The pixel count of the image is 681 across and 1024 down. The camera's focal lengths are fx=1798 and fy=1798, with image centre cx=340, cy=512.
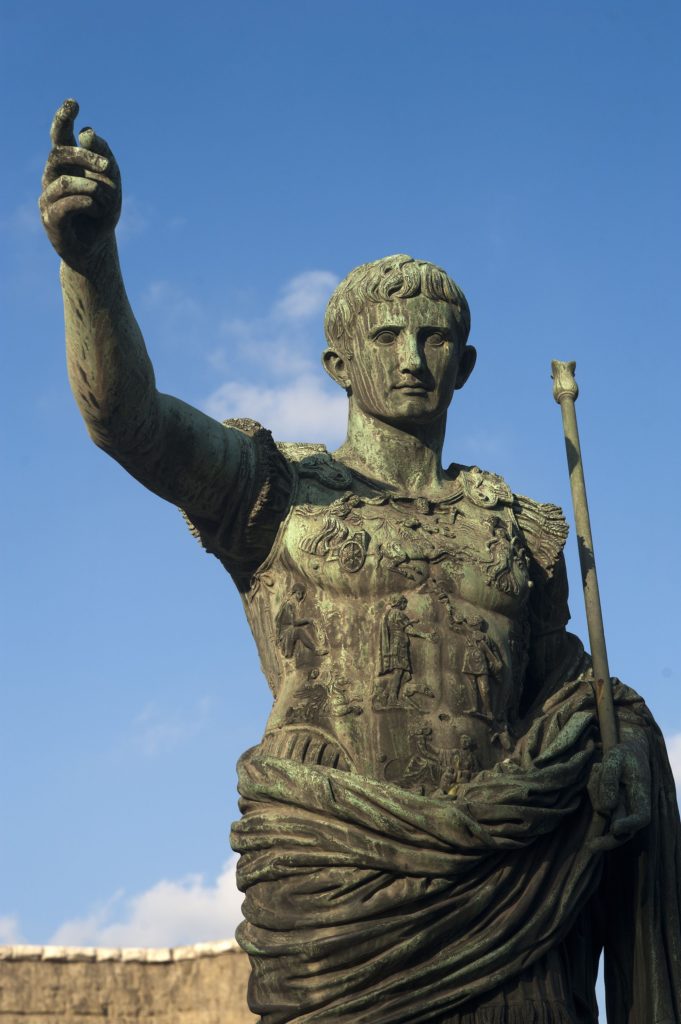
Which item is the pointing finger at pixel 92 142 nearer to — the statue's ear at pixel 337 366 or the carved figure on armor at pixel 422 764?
the statue's ear at pixel 337 366

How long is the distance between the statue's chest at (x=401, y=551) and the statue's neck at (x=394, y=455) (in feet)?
0.81

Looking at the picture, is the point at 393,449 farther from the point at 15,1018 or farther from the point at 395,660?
the point at 15,1018

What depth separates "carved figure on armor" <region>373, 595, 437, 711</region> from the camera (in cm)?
751

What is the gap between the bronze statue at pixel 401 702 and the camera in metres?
7.07

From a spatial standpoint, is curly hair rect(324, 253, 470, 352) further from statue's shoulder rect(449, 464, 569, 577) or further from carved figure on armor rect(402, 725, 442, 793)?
carved figure on armor rect(402, 725, 442, 793)

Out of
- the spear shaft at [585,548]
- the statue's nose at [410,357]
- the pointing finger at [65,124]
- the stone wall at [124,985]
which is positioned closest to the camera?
the pointing finger at [65,124]

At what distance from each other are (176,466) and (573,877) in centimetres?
241

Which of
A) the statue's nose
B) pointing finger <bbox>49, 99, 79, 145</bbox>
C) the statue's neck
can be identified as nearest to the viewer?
pointing finger <bbox>49, 99, 79, 145</bbox>

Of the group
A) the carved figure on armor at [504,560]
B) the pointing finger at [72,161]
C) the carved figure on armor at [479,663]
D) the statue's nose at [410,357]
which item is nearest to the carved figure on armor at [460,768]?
the carved figure on armor at [479,663]

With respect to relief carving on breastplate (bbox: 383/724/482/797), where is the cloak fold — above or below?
below

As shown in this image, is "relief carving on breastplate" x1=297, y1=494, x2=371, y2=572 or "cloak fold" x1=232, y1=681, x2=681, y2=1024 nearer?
"cloak fold" x1=232, y1=681, x2=681, y2=1024

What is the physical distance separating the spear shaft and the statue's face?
1.72ft

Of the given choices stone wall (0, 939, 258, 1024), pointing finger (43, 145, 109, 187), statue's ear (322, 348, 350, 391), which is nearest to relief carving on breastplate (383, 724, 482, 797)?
statue's ear (322, 348, 350, 391)

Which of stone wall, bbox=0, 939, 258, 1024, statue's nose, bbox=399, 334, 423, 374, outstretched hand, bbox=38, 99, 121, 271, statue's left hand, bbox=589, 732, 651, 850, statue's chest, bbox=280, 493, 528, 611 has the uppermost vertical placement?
stone wall, bbox=0, 939, 258, 1024
